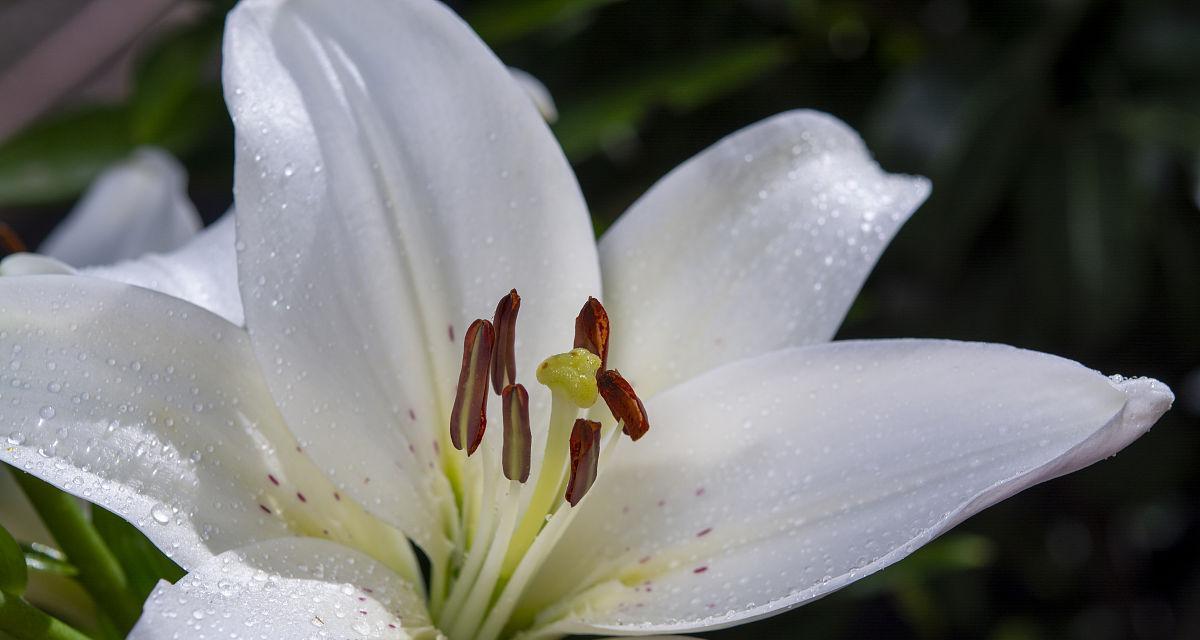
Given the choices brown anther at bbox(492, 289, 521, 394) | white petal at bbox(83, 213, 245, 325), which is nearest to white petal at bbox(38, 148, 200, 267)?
white petal at bbox(83, 213, 245, 325)

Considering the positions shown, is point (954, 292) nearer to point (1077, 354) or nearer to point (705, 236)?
point (1077, 354)

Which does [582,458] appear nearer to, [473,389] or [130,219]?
[473,389]

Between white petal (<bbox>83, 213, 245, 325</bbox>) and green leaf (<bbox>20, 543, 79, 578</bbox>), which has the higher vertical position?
white petal (<bbox>83, 213, 245, 325</bbox>)

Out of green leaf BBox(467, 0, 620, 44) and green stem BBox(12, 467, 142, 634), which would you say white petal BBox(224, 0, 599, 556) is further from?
green leaf BBox(467, 0, 620, 44)

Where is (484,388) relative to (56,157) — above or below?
above

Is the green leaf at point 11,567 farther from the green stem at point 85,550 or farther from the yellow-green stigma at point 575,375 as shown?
→ the yellow-green stigma at point 575,375

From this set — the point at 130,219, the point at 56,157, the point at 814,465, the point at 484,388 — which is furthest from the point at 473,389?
the point at 56,157
